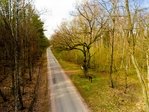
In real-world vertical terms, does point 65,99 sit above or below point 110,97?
above

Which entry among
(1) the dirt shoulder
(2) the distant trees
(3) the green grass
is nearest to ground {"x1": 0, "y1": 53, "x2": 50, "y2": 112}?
(1) the dirt shoulder

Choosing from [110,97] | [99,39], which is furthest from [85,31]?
[110,97]

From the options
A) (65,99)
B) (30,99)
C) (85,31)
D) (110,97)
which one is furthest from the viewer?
(85,31)

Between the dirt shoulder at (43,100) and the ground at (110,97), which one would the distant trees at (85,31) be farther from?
the dirt shoulder at (43,100)

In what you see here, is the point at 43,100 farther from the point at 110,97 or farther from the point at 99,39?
the point at 99,39

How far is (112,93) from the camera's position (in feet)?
93.7

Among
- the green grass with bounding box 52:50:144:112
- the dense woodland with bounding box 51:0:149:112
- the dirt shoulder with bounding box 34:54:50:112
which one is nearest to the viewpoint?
the dirt shoulder with bounding box 34:54:50:112

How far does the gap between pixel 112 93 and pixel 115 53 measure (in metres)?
18.6

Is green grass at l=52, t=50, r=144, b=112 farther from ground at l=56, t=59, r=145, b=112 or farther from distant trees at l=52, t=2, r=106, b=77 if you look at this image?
distant trees at l=52, t=2, r=106, b=77

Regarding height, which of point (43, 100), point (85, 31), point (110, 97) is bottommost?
point (110, 97)

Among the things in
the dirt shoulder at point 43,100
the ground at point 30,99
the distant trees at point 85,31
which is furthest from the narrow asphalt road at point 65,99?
the distant trees at point 85,31

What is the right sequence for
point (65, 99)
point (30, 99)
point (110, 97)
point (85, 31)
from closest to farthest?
1. point (65, 99)
2. point (30, 99)
3. point (110, 97)
4. point (85, 31)

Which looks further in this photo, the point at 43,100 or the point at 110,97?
the point at 110,97

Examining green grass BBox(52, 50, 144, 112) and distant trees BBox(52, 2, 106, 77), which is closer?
green grass BBox(52, 50, 144, 112)
